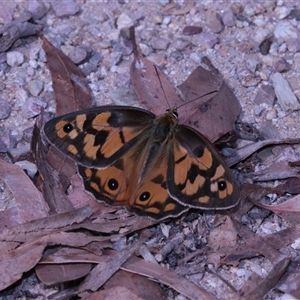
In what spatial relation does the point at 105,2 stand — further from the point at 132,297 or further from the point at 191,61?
the point at 132,297

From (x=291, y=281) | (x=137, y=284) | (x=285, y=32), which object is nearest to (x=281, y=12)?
(x=285, y=32)

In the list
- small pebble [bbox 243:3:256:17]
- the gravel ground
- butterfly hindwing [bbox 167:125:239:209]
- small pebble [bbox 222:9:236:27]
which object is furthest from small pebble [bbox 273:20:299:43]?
butterfly hindwing [bbox 167:125:239:209]

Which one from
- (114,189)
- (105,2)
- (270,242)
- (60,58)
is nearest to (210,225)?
(270,242)

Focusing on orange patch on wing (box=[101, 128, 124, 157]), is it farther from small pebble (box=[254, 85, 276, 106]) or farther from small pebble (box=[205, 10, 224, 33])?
small pebble (box=[205, 10, 224, 33])

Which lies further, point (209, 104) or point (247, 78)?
point (247, 78)

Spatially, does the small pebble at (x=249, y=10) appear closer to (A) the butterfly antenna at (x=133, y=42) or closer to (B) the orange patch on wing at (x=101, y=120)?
(A) the butterfly antenna at (x=133, y=42)

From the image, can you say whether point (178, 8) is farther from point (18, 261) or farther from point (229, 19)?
point (18, 261)
